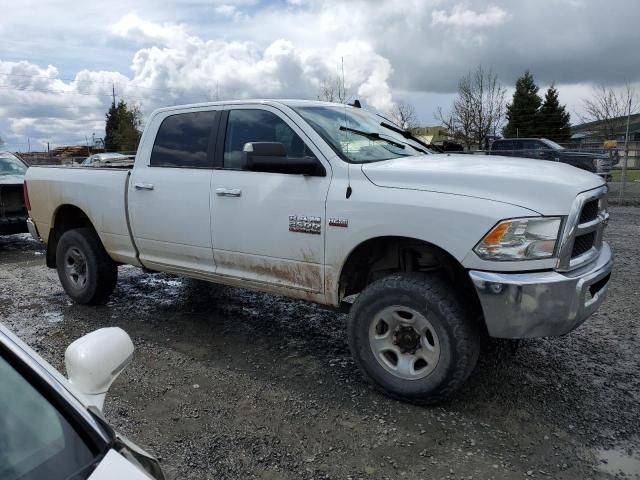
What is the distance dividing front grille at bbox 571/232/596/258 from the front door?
1.59 metres

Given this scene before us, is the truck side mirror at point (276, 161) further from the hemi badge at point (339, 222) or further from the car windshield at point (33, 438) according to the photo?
the car windshield at point (33, 438)

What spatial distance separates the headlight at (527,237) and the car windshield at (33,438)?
2412 millimetres

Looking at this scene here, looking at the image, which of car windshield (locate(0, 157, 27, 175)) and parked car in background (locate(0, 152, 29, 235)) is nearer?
parked car in background (locate(0, 152, 29, 235))

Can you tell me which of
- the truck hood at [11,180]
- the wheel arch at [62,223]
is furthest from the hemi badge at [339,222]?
the truck hood at [11,180]

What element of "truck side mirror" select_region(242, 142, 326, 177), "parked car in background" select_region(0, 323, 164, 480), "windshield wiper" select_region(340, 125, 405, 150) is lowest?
"parked car in background" select_region(0, 323, 164, 480)

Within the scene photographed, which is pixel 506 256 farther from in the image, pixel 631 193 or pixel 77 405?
pixel 631 193

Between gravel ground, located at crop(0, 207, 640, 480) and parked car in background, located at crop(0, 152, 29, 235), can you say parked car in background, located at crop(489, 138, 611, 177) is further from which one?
parked car in background, located at crop(0, 152, 29, 235)

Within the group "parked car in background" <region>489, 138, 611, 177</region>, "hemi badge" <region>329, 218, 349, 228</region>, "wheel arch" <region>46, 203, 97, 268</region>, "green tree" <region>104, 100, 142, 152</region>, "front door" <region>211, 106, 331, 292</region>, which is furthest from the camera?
"green tree" <region>104, 100, 142, 152</region>

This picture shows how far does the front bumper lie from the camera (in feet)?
10.2

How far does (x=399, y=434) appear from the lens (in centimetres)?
324

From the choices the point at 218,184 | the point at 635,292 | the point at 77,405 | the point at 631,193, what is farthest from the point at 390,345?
the point at 631,193

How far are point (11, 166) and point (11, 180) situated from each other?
111 centimetres

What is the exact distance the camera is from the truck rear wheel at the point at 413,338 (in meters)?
3.35

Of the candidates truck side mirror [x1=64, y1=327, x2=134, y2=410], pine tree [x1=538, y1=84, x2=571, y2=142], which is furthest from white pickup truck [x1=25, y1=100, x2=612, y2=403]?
pine tree [x1=538, y1=84, x2=571, y2=142]
